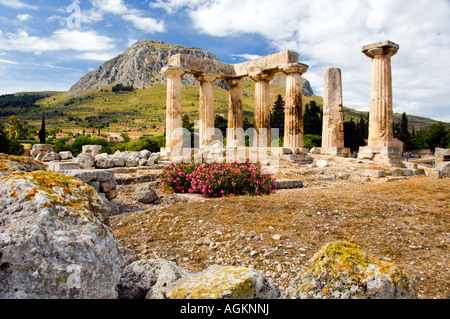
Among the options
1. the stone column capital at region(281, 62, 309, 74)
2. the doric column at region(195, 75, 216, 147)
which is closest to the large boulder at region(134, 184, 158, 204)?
the doric column at region(195, 75, 216, 147)

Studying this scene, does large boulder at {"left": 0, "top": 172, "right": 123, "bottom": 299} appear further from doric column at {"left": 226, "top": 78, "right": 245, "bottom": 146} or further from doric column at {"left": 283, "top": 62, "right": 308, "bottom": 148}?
doric column at {"left": 226, "top": 78, "right": 245, "bottom": 146}

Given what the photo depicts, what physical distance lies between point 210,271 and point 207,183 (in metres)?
5.96

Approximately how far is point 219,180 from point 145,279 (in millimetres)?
5956

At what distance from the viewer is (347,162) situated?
15836 millimetres

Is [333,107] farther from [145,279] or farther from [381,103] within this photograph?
[145,279]

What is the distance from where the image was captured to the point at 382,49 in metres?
16.1

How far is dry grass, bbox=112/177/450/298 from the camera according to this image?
3.78 meters

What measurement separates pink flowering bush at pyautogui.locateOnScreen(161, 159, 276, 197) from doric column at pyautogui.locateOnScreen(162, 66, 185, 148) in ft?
29.4

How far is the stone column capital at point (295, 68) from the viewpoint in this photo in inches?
669

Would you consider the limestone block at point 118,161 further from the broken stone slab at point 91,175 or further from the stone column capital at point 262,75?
the stone column capital at point 262,75

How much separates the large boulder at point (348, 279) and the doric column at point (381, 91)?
53.3 feet
